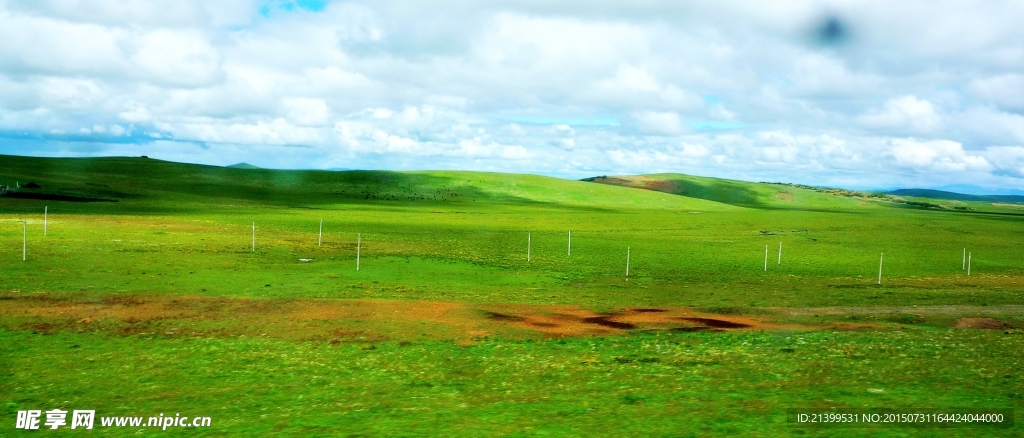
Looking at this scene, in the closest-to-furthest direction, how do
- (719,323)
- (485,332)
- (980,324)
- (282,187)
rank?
(485,332) < (980,324) < (719,323) < (282,187)

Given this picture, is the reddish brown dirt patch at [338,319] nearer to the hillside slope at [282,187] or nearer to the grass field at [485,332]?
the grass field at [485,332]

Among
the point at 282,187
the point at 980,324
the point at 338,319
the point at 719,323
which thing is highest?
the point at 282,187

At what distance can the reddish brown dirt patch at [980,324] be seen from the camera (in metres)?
23.3

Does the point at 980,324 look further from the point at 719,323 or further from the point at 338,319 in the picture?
the point at 338,319

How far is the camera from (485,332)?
21641 mm

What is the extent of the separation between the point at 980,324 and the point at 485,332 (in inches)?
630

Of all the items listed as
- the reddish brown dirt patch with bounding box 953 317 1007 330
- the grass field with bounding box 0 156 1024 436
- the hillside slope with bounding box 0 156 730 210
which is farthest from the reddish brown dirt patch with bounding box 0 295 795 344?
the hillside slope with bounding box 0 156 730 210

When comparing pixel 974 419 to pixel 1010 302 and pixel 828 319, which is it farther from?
pixel 1010 302

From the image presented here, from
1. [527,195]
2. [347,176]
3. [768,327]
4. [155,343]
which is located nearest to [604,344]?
[768,327]

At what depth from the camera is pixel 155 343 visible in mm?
18672

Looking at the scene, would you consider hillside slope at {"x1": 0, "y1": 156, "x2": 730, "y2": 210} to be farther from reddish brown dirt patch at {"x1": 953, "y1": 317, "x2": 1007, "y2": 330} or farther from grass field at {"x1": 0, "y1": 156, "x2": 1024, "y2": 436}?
reddish brown dirt patch at {"x1": 953, "y1": 317, "x2": 1007, "y2": 330}

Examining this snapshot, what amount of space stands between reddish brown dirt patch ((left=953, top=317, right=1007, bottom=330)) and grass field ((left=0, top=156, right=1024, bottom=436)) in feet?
0.43

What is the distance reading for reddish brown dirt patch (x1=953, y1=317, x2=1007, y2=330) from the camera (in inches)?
916

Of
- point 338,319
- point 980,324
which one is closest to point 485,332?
point 338,319
